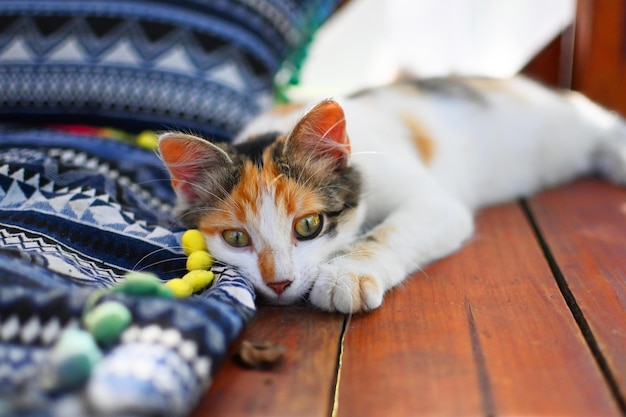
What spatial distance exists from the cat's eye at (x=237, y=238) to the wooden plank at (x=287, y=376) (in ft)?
0.50

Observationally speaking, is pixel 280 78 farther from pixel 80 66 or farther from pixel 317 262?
pixel 317 262

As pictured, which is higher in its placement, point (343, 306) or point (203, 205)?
point (203, 205)

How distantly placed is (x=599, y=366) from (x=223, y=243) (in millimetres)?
731

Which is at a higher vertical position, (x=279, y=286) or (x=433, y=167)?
(x=279, y=286)

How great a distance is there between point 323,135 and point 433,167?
0.62 metres

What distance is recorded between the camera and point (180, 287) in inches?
44.9

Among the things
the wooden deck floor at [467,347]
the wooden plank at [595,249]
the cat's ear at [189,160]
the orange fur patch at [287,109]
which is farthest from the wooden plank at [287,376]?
the orange fur patch at [287,109]

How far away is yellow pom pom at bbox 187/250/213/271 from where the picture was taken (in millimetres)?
1267

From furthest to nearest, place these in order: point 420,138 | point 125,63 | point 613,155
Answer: point 613,155
point 125,63
point 420,138

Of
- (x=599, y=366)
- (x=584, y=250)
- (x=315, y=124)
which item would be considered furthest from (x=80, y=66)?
(x=599, y=366)

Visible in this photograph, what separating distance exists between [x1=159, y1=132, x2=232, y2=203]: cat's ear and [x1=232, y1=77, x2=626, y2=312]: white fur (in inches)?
6.0

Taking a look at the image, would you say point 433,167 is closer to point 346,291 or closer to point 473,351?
point 346,291

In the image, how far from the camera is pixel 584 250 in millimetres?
1478

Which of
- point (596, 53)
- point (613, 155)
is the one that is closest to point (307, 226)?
point (613, 155)
